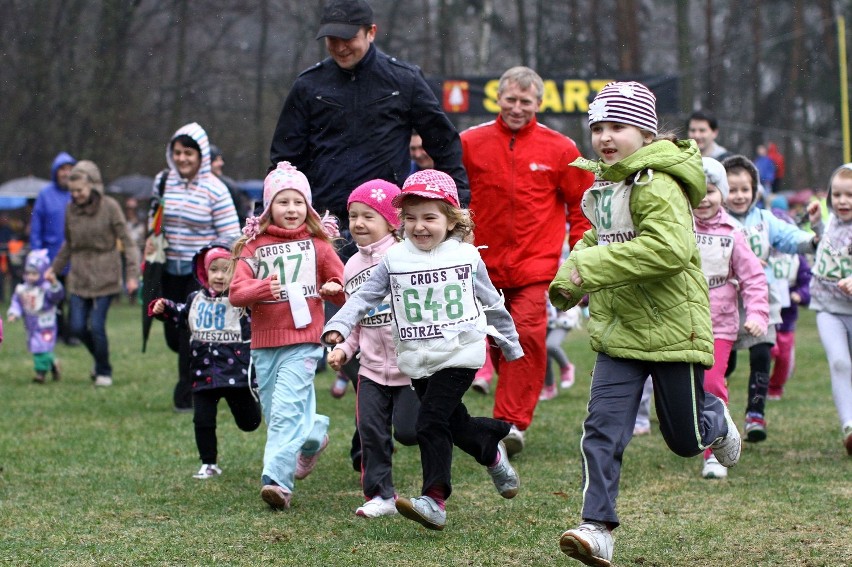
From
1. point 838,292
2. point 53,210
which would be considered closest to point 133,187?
point 53,210

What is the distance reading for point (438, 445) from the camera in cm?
582

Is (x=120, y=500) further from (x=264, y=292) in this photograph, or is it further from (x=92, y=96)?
(x=92, y=96)

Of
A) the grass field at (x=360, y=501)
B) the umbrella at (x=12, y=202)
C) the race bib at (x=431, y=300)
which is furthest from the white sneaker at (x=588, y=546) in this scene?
the umbrella at (x=12, y=202)

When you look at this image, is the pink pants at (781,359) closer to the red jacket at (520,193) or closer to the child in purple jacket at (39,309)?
the red jacket at (520,193)

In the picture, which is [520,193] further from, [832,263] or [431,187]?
[431,187]

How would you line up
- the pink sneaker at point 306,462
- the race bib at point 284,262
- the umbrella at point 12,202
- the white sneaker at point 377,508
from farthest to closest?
the umbrella at point 12,202 < the pink sneaker at point 306,462 < the race bib at point 284,262 < the white sneaker at point 377,508

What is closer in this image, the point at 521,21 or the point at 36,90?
the point at 36,90

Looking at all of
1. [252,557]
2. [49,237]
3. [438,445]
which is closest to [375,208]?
[438,445]

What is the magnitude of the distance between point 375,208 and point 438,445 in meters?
1.37

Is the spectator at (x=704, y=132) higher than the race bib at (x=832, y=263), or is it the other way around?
the spectator at (x=704, y=132)

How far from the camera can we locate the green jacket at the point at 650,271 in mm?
5000

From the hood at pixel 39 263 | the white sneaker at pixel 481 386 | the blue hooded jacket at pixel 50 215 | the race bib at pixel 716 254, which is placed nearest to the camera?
the race bib at pixel 716 254

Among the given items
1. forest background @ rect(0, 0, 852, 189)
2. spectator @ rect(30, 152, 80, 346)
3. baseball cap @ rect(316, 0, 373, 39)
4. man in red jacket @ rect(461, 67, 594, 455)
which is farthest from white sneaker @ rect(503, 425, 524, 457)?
forest background @ rect(0, 0, 852, 189)

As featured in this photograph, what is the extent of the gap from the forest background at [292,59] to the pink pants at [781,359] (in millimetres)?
16988
